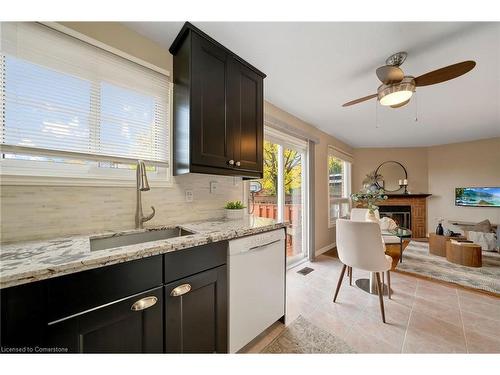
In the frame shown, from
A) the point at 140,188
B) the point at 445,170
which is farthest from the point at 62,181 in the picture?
the point at 445,170

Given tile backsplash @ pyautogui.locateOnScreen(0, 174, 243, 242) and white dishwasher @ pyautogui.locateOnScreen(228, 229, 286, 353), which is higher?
tile backsplash @ pyautogui.locateOnScreen(0, 174, 243, 242)

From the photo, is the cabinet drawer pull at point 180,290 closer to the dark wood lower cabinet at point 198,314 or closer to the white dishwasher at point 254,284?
the dark wood lower cabinet at point 198,314

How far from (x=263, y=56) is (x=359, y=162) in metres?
4.64

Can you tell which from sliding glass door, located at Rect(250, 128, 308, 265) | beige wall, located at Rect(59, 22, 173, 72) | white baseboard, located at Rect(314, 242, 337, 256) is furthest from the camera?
white baseboard, located at Rect(314, 242, 337, 256)

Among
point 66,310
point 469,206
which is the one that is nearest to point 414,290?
point 66,310

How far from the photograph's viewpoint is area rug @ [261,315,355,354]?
1.36 meters

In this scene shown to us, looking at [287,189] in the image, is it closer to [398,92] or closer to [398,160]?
[398,92]

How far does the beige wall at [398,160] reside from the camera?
16.8 feet

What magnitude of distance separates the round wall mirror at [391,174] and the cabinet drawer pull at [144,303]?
5881 millimetres

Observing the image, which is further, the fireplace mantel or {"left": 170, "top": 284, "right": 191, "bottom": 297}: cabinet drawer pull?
the fireplace mantel

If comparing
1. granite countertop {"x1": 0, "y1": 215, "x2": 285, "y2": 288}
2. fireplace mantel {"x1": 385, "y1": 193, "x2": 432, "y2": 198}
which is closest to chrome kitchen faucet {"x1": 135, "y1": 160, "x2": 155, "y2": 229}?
granite countertop {"x1": 0, "y1": 215, "x2": 285, "y2": 288}

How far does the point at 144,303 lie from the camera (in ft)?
2.77

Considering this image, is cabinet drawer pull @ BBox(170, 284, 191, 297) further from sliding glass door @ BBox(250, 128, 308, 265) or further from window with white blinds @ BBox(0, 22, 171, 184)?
sliding glass door @ BBox(250, 128, 308, 265)

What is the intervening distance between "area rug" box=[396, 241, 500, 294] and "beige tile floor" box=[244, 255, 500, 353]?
28 cm
